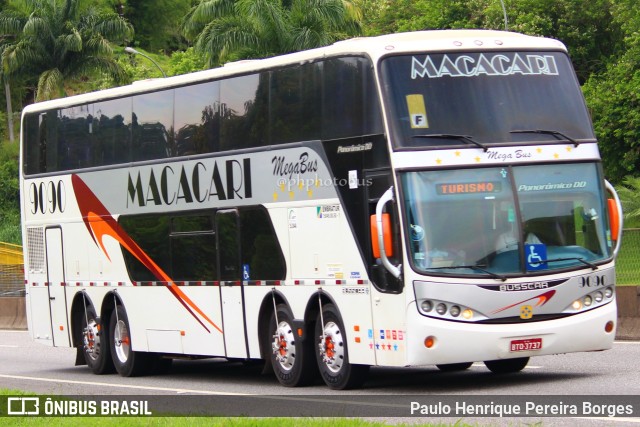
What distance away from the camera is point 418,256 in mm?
14289

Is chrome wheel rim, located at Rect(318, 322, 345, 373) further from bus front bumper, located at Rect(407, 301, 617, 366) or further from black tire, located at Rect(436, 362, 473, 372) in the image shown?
black tire, located at Rect(436, 362, 473, 372)

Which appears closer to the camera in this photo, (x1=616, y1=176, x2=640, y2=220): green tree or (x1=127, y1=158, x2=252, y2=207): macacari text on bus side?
(x1=127, y1=158, x2=252, y2=207): macacari text on bus side

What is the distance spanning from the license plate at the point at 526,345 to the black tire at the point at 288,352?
3.03 meters

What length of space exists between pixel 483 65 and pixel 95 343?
30.6ft

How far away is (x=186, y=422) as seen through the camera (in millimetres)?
12000

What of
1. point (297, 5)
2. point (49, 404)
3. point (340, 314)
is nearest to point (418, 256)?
point (340, 314)

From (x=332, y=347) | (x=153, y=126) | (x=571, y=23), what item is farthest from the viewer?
(x=571, y=23)

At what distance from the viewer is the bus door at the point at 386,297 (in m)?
14.4

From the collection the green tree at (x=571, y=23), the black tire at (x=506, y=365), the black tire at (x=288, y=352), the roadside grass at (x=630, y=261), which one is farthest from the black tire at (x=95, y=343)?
the green tree at (x=571, y=23)

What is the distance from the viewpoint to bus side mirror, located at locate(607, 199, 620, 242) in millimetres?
15211

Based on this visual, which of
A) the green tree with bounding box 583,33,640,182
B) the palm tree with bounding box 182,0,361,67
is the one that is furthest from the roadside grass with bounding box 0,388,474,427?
the green tree with bounding box 583,33,640,182

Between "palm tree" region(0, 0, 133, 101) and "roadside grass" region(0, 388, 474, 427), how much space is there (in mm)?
47066

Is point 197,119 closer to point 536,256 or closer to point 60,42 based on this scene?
point 536,256

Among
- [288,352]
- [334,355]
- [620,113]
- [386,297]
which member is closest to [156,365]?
[288,352]
